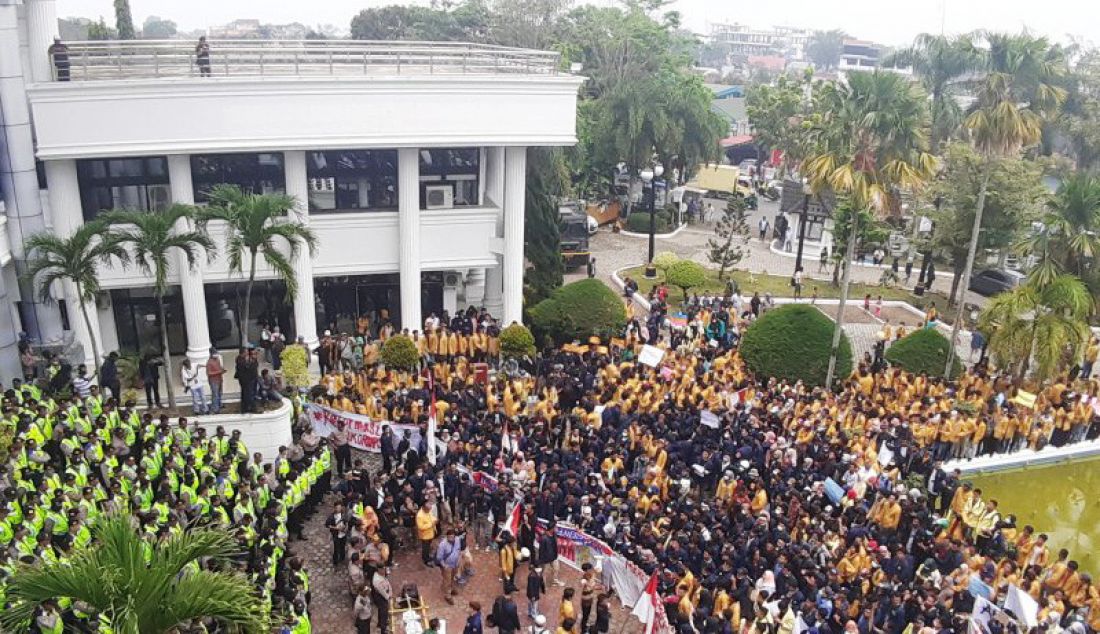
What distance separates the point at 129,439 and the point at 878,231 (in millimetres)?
31519

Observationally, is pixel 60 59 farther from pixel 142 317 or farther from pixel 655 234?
pixel 655 234

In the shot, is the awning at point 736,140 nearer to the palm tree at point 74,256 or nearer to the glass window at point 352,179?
the glass window at point 352,179

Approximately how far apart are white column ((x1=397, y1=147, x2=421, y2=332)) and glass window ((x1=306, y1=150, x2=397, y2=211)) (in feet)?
2.79

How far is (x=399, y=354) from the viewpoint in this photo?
22.6 meters

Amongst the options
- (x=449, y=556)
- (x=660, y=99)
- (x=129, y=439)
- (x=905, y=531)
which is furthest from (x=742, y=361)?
(x=660, y=99)

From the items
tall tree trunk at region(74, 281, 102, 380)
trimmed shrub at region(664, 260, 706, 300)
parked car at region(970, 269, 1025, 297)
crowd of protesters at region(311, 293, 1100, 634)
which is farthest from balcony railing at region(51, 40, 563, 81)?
parked car at region(970, 269, 1025, 297)

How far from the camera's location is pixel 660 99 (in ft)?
140

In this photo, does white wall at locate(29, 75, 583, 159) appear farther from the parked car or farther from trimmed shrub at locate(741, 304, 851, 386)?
the parked car

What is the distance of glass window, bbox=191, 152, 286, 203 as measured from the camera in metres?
23.2

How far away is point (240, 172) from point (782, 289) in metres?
21.0

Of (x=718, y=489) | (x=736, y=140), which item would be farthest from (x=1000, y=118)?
(x=736, y=140)

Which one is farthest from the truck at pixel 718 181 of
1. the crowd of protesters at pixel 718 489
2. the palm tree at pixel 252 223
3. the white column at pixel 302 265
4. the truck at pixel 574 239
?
the palm tree at pixel 252 223

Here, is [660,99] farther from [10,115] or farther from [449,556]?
[449,556]

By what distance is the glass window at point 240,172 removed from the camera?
23234 mm
